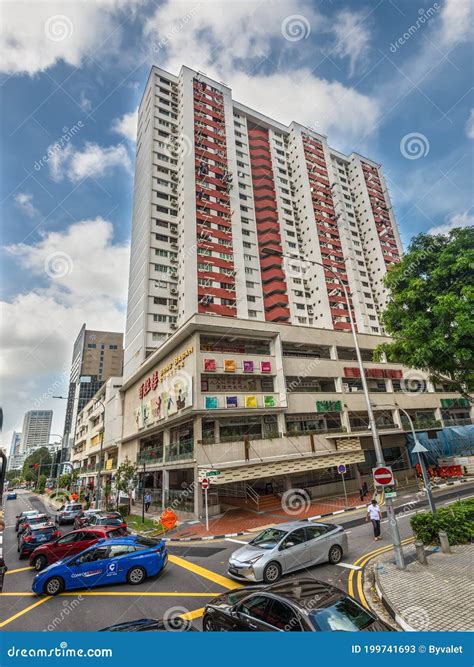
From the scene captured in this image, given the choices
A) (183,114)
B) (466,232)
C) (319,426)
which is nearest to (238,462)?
(319,426)

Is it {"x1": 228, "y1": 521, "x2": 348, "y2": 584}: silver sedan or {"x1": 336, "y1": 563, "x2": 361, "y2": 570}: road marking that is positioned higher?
{"x1": 228, "y1": 521, "x2": 348, "y2": 584}: silver sedan

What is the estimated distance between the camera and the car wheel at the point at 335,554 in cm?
1022

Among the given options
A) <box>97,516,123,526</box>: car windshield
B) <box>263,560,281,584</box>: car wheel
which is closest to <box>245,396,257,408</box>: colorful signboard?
<box>97,516,123,526</box>: car windshield

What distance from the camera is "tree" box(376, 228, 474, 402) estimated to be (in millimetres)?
12383

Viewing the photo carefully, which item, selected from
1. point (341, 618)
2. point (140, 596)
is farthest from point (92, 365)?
point (341, 618)

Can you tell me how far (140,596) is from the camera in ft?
28.3

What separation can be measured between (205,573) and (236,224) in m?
47.9

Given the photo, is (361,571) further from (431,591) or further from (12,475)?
(12,475)

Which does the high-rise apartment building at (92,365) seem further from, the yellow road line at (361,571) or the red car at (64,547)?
the yellow road line at (361,571)

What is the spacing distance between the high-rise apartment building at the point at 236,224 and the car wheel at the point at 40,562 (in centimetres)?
2973

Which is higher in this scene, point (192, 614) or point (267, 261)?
point (267, 261)

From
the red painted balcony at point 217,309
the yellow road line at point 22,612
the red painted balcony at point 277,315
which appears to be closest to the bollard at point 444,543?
the yellow road line at point 22,612

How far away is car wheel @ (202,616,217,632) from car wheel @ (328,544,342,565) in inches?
219

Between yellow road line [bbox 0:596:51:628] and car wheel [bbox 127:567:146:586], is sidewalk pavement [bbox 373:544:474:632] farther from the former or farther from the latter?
yellow road line [bbox 0:596:51:628]
